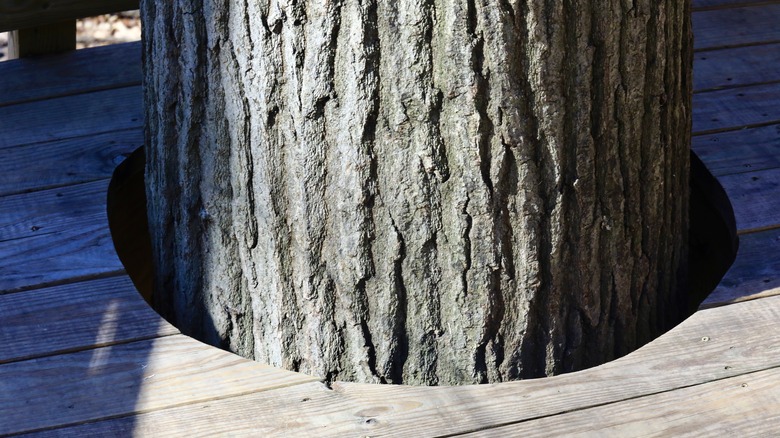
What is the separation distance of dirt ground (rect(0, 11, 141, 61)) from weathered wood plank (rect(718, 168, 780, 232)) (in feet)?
13.4

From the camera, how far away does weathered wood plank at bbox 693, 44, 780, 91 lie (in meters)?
2.56

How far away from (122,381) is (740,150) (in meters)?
1.51

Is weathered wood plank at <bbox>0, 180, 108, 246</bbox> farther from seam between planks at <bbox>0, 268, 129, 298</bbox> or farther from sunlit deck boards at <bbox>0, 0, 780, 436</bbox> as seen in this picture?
seam between planks at <bbox>0, 268, 129, 298</bbox>

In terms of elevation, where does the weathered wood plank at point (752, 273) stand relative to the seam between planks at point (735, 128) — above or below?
below

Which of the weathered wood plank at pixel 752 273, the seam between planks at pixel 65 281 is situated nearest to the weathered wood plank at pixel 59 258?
the seam between planks at pixel 65 281

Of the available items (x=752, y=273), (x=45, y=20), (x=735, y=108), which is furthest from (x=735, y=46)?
(x=45, y=20)

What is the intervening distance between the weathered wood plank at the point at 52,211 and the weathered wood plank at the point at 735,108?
1.44 m

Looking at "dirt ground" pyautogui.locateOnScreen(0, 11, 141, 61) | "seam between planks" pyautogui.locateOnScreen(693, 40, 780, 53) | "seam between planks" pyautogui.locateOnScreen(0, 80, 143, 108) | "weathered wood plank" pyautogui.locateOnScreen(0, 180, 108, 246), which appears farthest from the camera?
"dirt ground" pyautogui.locateOnScreen(0, 11, 141, 61)

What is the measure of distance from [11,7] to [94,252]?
1022mm

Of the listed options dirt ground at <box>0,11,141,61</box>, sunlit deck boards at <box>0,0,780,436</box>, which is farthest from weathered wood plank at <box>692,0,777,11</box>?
dirt ground at <box>0,11,141,61</box>

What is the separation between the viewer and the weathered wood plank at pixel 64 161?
216cm

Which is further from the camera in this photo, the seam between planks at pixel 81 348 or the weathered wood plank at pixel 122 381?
the seam between planks at pixel 81 348

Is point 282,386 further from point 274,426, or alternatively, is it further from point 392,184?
point 392,184

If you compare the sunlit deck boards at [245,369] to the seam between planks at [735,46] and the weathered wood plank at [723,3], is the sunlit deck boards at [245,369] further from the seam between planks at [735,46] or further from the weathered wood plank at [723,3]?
the weathered wood plank at [723,3]
